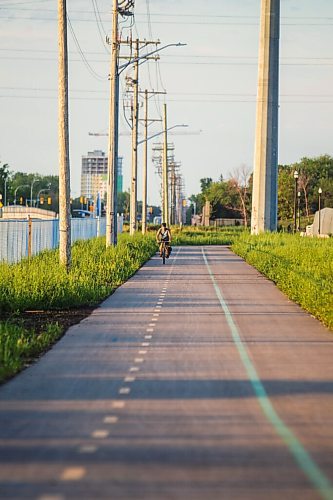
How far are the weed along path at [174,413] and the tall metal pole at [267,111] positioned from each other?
116 ft

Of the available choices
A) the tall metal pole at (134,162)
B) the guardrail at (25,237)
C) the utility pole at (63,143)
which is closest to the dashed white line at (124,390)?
the utility pole at (63,143)

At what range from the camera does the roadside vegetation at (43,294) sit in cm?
1536

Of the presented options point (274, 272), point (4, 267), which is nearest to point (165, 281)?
point (274, 272)

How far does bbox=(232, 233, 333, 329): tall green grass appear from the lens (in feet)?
70.1

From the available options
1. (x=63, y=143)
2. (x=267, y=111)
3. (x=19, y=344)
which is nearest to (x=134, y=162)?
(x=267, y=111)

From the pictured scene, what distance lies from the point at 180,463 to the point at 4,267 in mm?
19895

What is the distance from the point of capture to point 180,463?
331 inches

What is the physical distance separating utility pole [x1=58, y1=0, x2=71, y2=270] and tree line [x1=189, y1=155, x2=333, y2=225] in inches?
3721

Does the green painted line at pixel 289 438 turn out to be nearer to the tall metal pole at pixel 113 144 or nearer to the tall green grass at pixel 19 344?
the tall green grass at pixel 19 344

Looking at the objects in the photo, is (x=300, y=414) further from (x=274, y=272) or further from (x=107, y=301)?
(x=274, y=272)

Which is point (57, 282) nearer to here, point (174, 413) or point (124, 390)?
point (124, 390)

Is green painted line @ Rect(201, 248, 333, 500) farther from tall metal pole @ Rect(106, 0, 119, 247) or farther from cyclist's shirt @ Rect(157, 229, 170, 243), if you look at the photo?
cyclist's shirt @ Rect(157, 229, 170, 243)

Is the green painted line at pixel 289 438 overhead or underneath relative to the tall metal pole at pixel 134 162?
underneath

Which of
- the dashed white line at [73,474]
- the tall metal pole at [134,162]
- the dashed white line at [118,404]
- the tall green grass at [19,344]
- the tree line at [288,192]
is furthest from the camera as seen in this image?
the tree line at [288,192]
